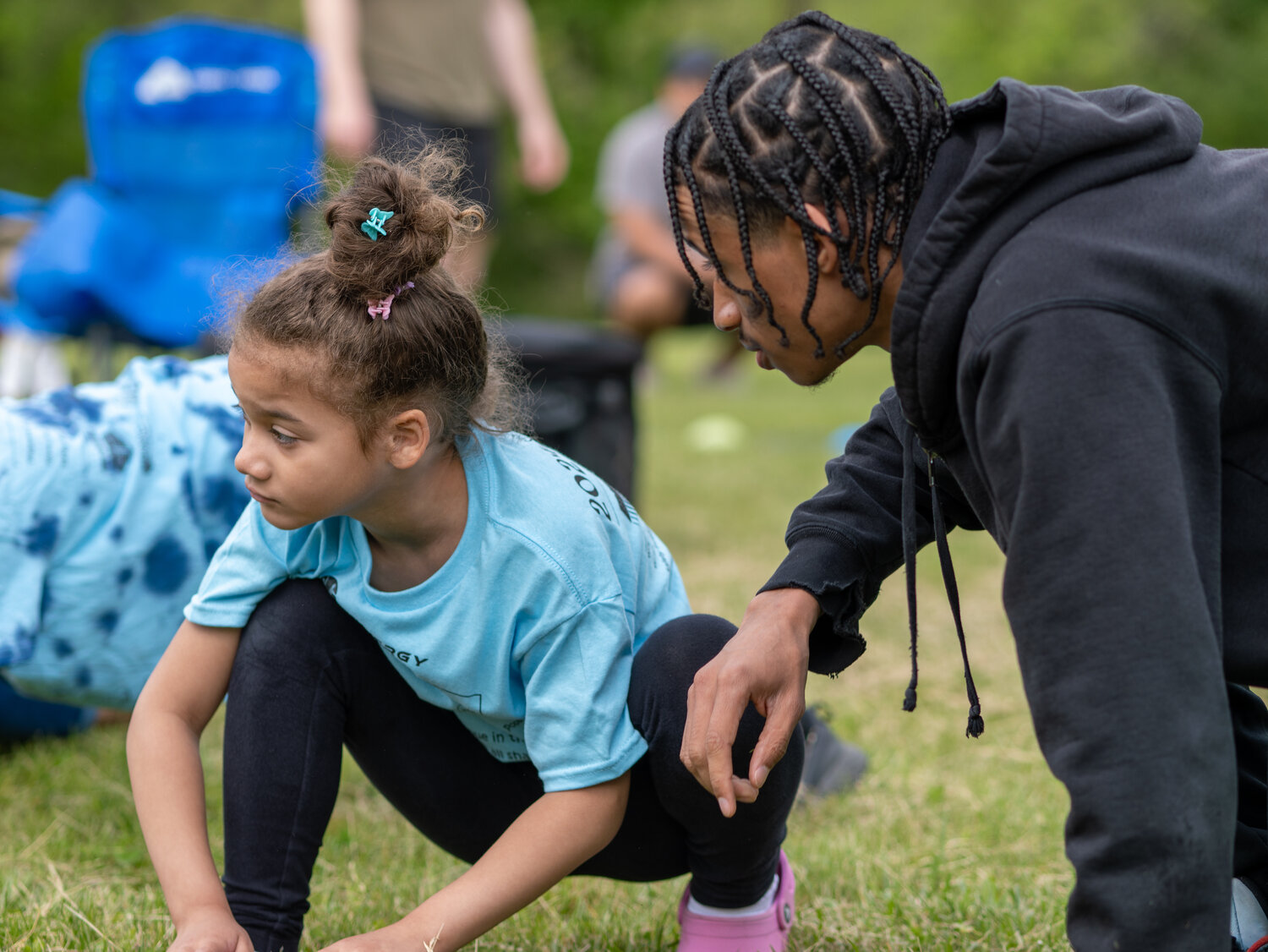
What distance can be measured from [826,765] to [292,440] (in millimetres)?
1383

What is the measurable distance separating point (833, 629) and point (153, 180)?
14.5 ft

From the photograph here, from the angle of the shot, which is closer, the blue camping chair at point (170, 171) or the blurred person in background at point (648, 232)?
the blue camping chair at point (170, 171)

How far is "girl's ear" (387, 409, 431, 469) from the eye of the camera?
66.2 inches

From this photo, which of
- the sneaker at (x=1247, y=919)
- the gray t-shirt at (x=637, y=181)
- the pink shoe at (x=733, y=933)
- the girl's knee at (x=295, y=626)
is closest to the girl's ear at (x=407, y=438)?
the girl's knee at (x=295, y=626)

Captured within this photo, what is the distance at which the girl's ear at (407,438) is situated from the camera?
5.52ft

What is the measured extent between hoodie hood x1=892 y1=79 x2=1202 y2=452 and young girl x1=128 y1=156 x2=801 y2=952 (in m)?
0.55

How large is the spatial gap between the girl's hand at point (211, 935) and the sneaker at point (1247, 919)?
120 centimetres

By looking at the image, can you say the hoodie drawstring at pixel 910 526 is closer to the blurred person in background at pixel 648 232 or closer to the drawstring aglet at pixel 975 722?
the drawstring aglet at pixel 975 722

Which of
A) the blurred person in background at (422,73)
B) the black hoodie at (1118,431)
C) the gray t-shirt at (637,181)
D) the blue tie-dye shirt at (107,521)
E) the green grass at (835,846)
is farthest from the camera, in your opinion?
the gray t-shirt at (637,181)

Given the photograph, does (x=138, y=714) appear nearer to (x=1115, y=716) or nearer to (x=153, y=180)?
(x=1115, y=716)

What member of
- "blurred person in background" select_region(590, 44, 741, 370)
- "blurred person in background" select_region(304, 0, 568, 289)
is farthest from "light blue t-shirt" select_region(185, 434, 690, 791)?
"blurred person in background" select_region(590, 44, 741, 370)

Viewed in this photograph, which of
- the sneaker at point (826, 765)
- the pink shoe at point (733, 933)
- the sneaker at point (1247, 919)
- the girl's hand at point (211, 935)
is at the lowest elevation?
the sneaker at point (826, 765)

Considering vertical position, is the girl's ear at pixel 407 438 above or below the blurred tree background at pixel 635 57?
above

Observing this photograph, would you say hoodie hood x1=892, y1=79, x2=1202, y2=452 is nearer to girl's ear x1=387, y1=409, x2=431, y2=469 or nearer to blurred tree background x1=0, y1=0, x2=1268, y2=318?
girl's ear x1=387, y1=409, x2=431, y2=469
